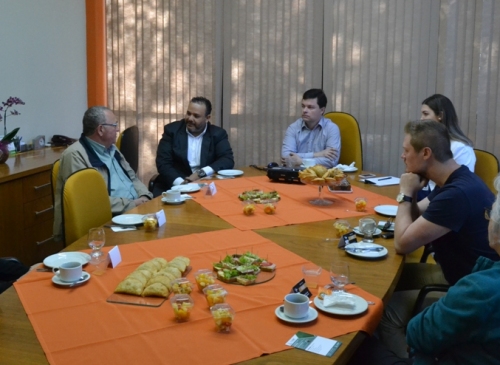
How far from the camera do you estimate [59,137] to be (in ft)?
16.7

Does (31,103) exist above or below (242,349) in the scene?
above

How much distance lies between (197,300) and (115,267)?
450mm

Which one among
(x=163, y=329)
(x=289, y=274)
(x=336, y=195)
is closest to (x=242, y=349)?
(x=163, y=329)

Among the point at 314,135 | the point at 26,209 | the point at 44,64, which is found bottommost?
the point at 26,209

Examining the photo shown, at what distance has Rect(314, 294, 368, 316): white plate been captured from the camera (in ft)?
Result: 5.62

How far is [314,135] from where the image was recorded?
4.75m

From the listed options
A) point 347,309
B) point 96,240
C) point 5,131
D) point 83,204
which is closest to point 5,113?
point 5,131

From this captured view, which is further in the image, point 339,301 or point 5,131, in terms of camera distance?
point 5,131

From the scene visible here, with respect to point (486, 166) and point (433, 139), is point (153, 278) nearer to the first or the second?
point (433, 139)

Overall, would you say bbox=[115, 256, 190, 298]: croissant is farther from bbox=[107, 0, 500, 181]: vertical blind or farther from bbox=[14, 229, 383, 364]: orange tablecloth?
bbox=[107, 0, 500, 181]: vertical blind

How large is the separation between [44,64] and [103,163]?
2037 millimetres

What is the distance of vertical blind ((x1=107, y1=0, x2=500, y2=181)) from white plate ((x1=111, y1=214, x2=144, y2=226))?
2.89 meters

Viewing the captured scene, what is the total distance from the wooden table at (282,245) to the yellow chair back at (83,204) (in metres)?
0.21

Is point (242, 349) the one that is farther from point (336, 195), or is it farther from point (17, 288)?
point (336, 195)
